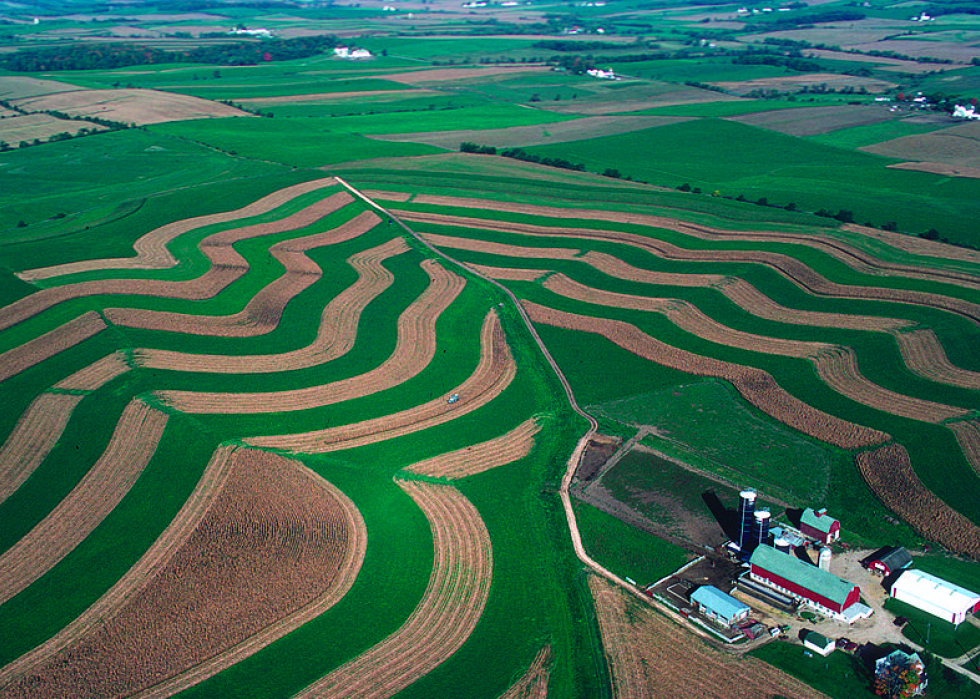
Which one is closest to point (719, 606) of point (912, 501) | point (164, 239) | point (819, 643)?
point (819, 643)

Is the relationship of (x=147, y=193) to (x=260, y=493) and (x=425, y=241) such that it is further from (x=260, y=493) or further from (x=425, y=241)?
(x=260, y=493)

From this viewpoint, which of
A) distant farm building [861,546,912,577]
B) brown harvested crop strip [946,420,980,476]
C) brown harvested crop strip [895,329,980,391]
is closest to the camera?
distant farm building [861,546,912,577]

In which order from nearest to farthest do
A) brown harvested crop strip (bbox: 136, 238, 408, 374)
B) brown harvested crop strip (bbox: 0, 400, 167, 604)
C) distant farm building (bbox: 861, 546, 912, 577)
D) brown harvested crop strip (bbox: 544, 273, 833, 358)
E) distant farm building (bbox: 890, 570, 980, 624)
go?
distant farm building (bbox: 890, 570, 980, 624), distant farm building (bbox: 861, 546, 912, 577), brown harvested crop strip (bbox: 0, 400, 167, 604), brown harvested crop strip (bbox: 136, 238, 408, 374), brown harvested crop strip (bbox: 544, 273, 833, 358)

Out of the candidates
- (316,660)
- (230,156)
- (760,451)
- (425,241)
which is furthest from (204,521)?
(230,156)

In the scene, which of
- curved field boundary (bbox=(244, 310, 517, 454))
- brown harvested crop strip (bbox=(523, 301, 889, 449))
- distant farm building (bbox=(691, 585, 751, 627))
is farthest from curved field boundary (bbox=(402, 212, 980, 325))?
distant farm building (bbox=(691, 585, 751, 627))

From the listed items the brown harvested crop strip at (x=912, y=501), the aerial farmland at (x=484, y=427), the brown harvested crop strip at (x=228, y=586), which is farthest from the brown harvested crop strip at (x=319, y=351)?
the brown harvested crop strip at (x=912, y=501)

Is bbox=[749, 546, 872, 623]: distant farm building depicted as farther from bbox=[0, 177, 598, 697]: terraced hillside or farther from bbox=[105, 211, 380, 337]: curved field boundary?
bbox=[105, 211, 380, 337]: curved field boundary

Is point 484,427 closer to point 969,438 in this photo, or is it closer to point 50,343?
point 969,438
